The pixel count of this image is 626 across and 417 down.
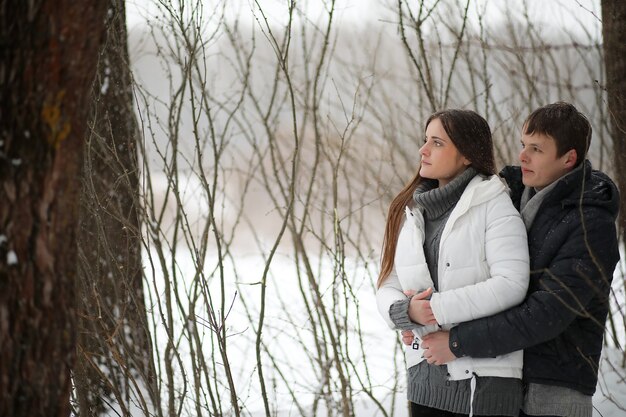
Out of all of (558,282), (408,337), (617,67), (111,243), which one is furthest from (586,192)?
(111,243)

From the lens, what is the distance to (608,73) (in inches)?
145

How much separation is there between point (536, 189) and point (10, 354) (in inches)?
60.0

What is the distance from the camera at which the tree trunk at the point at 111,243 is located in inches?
121

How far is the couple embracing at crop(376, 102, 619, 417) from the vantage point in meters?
2.04

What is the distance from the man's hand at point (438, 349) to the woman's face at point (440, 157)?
49cm

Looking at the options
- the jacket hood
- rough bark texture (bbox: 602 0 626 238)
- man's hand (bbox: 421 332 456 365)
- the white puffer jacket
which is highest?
rough bark texture (bbox: 602 0 626 238)

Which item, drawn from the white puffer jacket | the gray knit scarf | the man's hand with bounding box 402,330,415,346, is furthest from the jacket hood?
the man's hand with bounding box 402,330,415,346

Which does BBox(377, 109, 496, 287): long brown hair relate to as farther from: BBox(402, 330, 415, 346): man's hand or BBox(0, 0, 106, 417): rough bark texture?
BBox(0, 0, 106, 417): rough bark texture

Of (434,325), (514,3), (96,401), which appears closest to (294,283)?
(514,3)

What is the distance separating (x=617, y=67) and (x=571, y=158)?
1751 millimetres

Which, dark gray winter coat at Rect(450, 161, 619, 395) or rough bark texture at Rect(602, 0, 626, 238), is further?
rough bark texture at Rect(602, 0, 626, 238)

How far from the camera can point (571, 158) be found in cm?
215

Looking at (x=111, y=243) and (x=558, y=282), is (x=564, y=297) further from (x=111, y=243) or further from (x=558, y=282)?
(x=111, y=243)

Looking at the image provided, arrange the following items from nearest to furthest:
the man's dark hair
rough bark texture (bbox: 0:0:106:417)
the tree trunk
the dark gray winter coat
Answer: rough bark texture (bbox: 0:0:106:417)
the dark gray winter coat
the man's dark hair
the tree trunk
